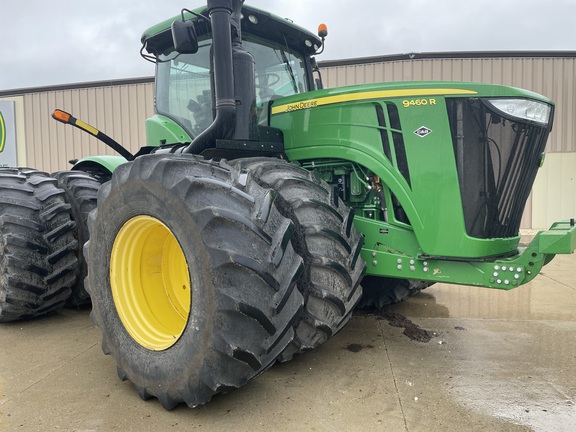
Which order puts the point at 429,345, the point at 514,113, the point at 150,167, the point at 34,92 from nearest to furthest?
the point at 150,167 < the point at 514,113 < the point at 429,345 < the point at 34,92

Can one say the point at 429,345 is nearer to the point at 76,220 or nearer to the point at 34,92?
the point at 76,220

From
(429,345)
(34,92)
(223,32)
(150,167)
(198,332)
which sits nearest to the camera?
(198,332)

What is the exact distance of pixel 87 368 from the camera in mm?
3064

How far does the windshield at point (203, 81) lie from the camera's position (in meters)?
3.71

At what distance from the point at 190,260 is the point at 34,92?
12.9 metres

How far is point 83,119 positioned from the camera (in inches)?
492

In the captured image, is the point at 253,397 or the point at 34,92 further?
the point at 34,92

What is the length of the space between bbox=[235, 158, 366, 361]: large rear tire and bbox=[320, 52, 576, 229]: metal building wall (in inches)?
344

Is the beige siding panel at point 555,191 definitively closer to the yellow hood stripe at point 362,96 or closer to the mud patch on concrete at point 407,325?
the mud patch on concrete at point 407,325

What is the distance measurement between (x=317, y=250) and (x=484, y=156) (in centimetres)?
115

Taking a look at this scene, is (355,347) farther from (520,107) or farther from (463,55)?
(463,55)

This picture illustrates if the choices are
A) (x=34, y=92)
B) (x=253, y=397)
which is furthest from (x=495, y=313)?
(x=34, y=92)

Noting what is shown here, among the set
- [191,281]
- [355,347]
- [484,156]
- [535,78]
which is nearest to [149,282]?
[191,281]

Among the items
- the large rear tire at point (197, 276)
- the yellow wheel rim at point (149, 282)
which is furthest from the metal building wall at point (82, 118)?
the large rear tire at point (197, 276)
